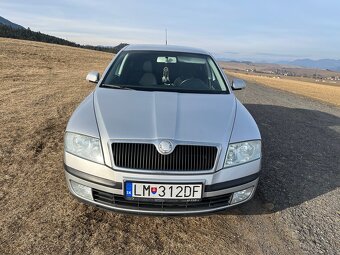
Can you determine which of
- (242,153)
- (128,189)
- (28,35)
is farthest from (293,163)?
(28,35)

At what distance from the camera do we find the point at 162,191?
2949 millimetres

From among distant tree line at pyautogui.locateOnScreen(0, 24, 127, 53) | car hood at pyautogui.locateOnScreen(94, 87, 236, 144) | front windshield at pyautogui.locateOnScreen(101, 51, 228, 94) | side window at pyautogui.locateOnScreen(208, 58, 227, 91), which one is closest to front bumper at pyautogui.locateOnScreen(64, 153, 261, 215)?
car hood at pyautogui.locateOnScreen(94, 87, 236, 144)

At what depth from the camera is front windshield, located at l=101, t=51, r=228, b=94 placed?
14.6 feet

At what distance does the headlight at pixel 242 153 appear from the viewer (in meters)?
3.13

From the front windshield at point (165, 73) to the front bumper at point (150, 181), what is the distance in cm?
146

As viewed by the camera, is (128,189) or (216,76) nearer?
(128,189)

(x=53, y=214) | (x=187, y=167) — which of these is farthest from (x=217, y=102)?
(x=53, y=214)

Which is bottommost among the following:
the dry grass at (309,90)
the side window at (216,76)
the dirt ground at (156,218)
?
the dry grass at (309,90)

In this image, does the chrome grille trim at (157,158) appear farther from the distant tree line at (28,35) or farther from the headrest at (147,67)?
the distant tree line at (28,35)

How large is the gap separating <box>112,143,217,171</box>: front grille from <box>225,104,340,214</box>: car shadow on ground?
1024 mm

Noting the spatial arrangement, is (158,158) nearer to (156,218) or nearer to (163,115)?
(163,115)

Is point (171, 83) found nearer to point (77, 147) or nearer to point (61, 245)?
point (77, 147)

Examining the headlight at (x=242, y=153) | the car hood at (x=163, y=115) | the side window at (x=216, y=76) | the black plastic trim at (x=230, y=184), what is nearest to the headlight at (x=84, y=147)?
the car hood at (x=163, y=115)

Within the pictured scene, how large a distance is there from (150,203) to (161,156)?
403mm
